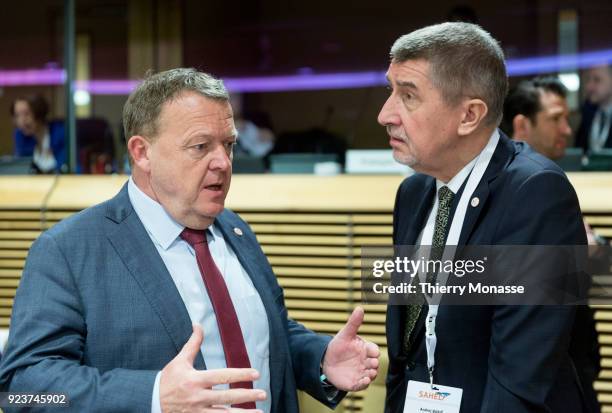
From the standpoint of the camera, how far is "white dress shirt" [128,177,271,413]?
6.94 feet

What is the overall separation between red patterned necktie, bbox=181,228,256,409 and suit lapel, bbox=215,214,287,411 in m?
0.11

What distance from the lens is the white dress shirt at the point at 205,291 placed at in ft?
6.94

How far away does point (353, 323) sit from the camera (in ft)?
6.97

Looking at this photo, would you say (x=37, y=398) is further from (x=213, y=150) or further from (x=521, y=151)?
(x=521, y=151)

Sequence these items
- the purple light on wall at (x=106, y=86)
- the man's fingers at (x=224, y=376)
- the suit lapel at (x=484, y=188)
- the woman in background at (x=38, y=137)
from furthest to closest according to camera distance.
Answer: the purple light on wall at (x=106, y=86), the woman in background at (x=38, y=137), the suit lapel at (x=484, y=188), the man's fingers at (x=224, y=376)

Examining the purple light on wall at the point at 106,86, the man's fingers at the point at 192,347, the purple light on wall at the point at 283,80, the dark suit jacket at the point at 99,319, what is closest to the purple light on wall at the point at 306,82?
the purple light on wall at the point at 283,80

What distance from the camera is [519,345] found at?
1872 millimetres

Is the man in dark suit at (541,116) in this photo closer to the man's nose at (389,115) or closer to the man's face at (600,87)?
the man's nose at (389,115)

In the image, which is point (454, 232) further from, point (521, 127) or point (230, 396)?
point (521, 127)

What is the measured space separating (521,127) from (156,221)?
2361 millimetres

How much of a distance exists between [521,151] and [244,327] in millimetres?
865

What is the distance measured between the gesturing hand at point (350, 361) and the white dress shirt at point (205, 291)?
18cm

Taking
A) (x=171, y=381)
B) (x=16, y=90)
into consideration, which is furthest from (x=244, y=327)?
(x=16, y=90)

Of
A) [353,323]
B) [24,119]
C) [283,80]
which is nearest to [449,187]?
[353,323]
